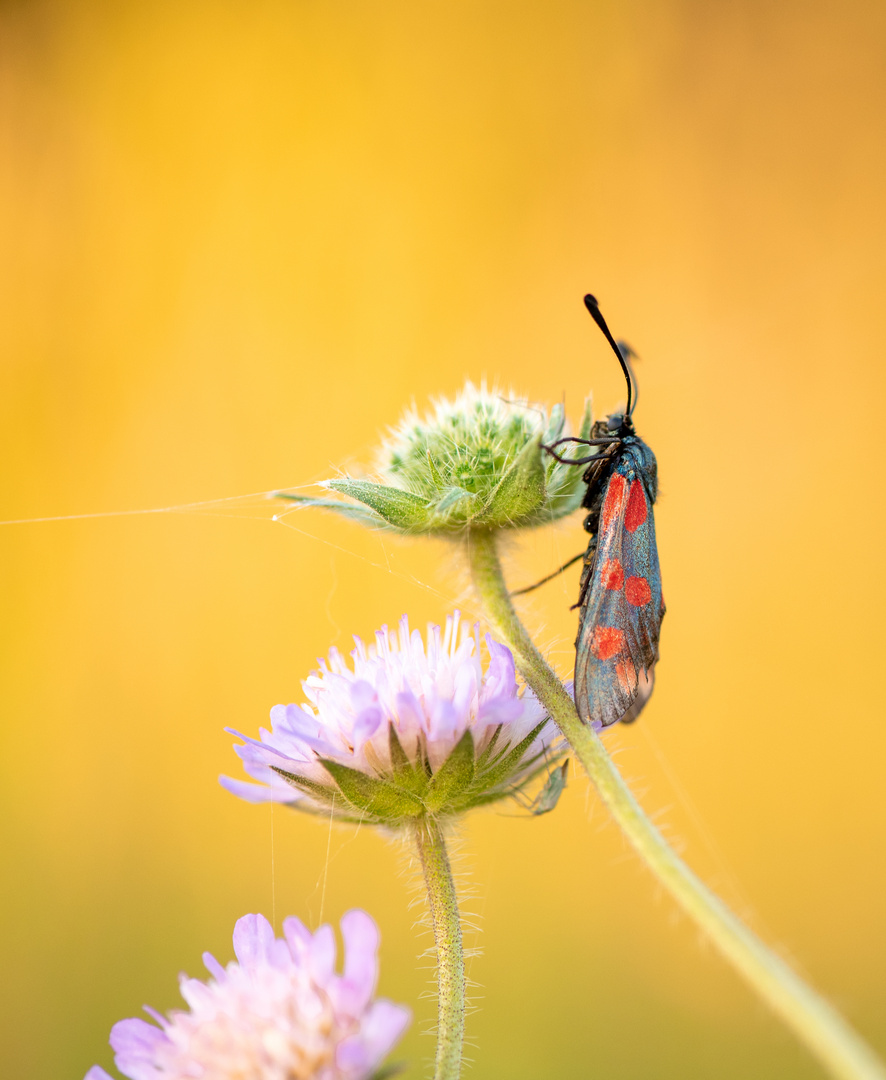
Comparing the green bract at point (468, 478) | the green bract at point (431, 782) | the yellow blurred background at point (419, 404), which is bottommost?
the green bract at point (431, 782)

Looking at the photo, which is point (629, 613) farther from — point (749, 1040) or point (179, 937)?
point (179, 937)

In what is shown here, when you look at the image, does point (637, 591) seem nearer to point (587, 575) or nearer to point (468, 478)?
point (587, 575)

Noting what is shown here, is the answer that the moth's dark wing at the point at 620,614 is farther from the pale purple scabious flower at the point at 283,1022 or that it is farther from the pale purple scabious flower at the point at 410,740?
the pale purple scabious flower at the point at 283,1022

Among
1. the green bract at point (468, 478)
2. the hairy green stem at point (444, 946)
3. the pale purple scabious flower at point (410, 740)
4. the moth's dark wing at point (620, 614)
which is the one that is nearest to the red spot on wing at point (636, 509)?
the moth's dark wing at point (620, 614)

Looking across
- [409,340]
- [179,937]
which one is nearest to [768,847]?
[179,937]

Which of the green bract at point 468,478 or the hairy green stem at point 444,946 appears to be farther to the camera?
the green bract at point 468,478

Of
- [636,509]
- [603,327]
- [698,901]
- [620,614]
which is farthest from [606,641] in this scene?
[603,327]
